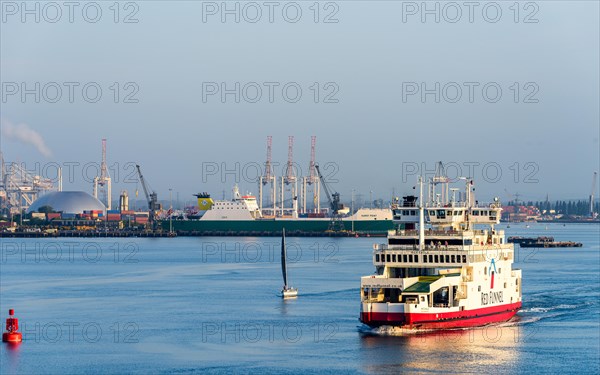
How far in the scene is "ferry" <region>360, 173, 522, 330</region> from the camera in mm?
38594

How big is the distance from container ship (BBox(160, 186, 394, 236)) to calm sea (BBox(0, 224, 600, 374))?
7376 centimetres

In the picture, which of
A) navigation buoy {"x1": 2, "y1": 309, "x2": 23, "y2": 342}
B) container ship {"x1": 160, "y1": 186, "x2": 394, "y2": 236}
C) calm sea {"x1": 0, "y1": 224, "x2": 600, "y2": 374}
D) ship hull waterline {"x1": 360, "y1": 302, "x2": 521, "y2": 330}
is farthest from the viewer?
container ship {"x1": 160, "y1": 186, "x2": 394, "y2": 236}

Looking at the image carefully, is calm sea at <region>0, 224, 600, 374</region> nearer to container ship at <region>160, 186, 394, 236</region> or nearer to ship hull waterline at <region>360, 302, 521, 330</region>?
ship hull waterline at <region>360, 302, 521, 330</region>

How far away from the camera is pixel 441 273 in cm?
4094

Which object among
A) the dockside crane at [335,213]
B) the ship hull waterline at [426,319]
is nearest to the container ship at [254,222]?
the dockside crane at [335,213]

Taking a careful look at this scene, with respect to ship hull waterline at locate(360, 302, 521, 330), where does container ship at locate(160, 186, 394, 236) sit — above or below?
above

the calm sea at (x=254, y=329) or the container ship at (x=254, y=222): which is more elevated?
the container ship at (x=254, y=222)

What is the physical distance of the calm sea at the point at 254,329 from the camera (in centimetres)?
3459

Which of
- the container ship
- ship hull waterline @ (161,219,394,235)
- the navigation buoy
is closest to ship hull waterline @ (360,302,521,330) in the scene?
the navigation buoy

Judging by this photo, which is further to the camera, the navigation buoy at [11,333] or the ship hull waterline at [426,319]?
the navigation buoy at [11,333]

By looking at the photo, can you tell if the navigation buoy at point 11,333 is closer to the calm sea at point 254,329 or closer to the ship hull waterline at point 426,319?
the calm sea at point 254,329

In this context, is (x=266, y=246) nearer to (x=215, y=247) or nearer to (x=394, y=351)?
(x=215, y=247)

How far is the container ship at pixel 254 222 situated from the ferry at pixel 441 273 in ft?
330

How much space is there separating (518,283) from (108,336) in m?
16.7
